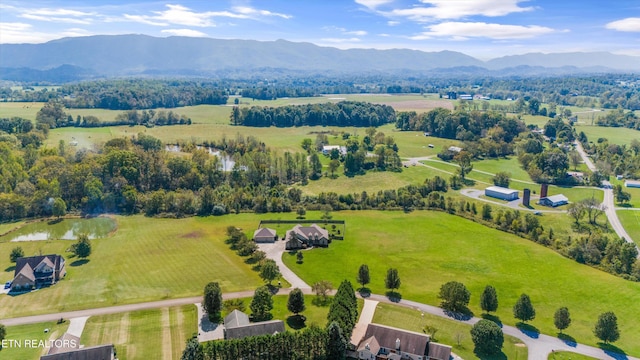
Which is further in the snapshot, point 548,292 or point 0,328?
point 548,292

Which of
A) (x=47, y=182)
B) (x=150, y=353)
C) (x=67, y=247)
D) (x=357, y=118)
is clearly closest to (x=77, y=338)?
(x=150, y=353)

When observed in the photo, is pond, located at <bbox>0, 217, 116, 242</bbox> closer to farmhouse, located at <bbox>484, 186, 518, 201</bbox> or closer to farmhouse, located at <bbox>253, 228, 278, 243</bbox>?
farmhouse, located at <bbox>253, 228, 278, 243</bbox>

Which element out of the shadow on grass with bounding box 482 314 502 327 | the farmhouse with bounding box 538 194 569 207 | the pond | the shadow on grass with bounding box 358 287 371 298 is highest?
the farmhouse with bounding box 538 194 569 207

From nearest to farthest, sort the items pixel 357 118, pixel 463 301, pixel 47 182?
pixel 463 301 → pixel 47 182 → pixel 357 118

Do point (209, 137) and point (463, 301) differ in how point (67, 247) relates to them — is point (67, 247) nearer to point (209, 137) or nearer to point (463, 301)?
point (463, 301)

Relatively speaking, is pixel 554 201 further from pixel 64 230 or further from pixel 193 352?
pixel 64 230

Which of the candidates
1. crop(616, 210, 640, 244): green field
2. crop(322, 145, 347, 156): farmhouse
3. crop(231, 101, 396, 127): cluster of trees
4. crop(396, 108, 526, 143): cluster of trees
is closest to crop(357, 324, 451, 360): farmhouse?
crop(616, 210, 640, 244): green field
